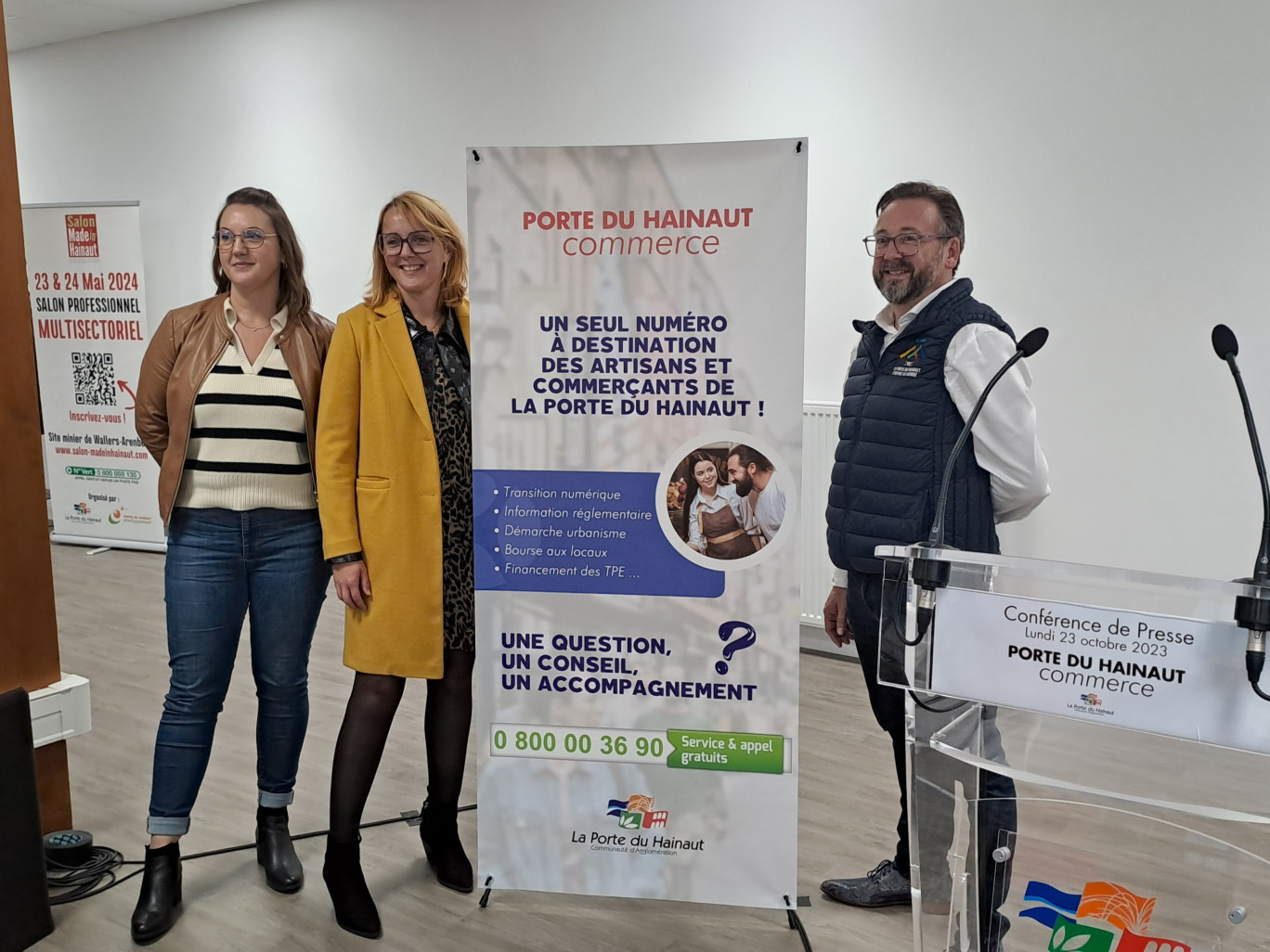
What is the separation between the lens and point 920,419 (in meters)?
2.09

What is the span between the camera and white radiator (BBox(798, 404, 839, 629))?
3.96m

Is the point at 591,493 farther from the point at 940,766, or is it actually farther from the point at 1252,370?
the point at 1252,370

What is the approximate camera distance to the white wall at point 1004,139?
3.20 metres

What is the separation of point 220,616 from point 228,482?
0.30 m

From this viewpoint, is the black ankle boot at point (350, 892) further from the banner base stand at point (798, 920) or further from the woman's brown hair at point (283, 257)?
the woman's brown hair at point (283, 257)

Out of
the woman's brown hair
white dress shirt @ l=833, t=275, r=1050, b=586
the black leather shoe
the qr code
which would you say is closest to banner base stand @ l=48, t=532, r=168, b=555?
the qr code

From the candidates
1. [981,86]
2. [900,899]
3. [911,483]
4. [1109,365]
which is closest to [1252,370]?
[1109,365]

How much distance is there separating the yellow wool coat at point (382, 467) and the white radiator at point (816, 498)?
2124 mm

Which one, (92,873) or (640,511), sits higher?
(640,511)

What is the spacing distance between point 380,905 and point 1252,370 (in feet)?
9.64

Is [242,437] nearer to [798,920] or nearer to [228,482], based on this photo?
[228,482]

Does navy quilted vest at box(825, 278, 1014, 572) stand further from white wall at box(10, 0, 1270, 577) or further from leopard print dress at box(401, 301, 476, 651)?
leopard print dress at box(401, 301, 476, 651)

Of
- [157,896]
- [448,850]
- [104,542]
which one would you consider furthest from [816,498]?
[104,542]

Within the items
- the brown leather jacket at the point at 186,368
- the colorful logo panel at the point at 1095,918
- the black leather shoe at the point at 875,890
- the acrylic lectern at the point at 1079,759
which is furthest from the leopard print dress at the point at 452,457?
the colorful logo panel at the point at 1095,918
